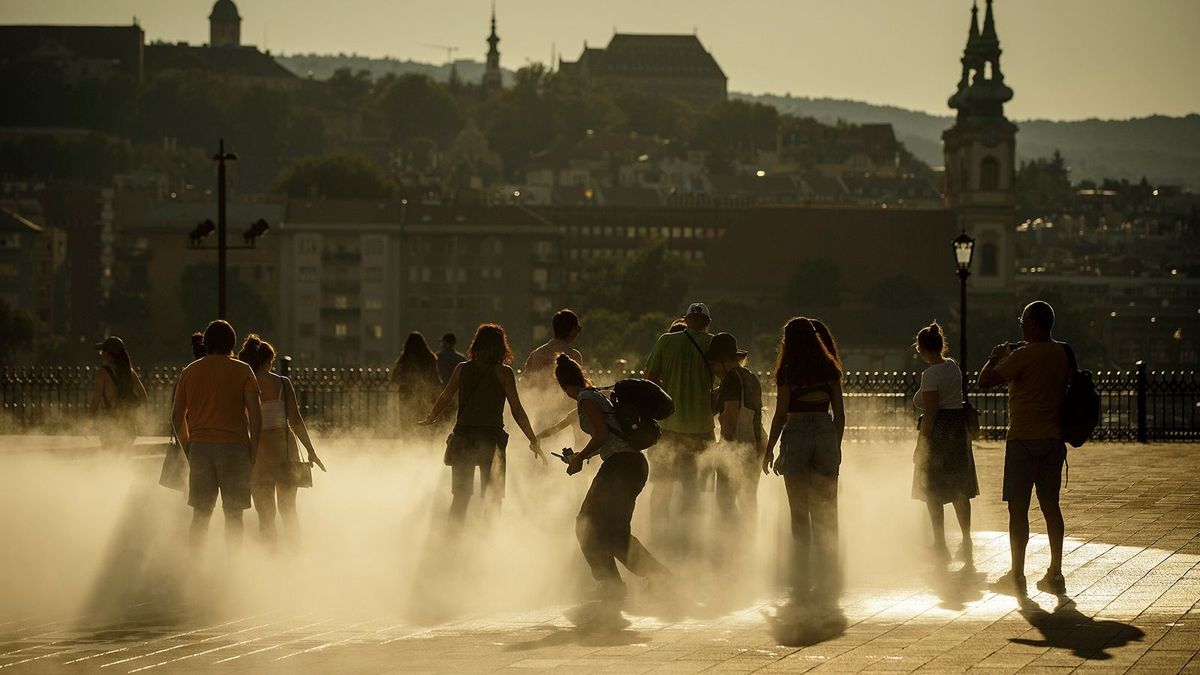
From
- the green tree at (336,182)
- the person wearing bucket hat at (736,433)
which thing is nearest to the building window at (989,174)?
the green tree at (336,182)

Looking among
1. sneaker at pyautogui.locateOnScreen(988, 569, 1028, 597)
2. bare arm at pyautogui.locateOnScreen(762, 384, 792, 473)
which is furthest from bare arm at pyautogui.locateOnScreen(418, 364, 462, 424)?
sneaker at pyautogui.locateOnScreen(988, 569, 1028, 597)

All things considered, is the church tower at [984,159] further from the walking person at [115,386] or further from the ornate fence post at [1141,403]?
the walking person at [115,386]

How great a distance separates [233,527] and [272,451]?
32.6 inches

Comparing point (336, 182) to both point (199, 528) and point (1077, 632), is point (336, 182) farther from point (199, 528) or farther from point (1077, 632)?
point (1077, 632)

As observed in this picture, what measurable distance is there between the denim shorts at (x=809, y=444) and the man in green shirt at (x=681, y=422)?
67.1 inches

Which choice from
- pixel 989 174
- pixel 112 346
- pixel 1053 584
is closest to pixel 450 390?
pixel 1053 584

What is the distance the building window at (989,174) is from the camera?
17394 centimetres

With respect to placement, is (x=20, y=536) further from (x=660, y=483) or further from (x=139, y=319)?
(x=139, y=319)

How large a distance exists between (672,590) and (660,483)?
259cm

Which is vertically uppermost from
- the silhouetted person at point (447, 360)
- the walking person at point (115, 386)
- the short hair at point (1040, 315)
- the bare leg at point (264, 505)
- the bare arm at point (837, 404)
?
the short hair at point (1040, 315)

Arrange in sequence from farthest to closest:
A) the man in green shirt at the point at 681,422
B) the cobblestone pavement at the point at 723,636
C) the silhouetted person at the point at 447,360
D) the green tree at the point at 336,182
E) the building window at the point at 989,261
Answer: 1. the building window at the point at 989,261
2. the green tree at the point at 336,182
3. the silhouetted person at the point at 447,360
4. the man in green shirt at the point at 681,422
5. the cobblestone pavement at the point at 723,636

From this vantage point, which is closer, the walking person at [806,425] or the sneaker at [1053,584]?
the sneaker at [1053,584]

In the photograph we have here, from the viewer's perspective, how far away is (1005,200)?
175 metres

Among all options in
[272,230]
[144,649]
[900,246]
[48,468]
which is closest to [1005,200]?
[900,246]
